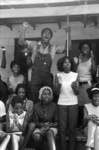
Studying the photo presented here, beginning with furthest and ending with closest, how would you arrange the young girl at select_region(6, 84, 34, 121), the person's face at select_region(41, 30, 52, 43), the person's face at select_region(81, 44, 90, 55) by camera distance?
the person's face at select_region(81, 44, 90, 55), the person's face at select_region(41, 30, 52, 43), the young girl at select_region(6, 84, 34, 121)

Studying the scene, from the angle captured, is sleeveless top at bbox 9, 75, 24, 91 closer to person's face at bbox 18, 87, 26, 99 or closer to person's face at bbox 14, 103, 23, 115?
person's face at bbox 18, 87, 26, 99

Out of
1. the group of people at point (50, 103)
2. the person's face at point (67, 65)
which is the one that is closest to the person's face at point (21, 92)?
the group of people at point (50, 103)

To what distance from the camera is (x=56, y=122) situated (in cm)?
536

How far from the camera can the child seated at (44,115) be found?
520 cm

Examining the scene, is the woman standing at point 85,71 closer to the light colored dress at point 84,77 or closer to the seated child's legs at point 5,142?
the light colored dress at point 84,77

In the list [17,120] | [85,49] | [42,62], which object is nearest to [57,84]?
[42,62]

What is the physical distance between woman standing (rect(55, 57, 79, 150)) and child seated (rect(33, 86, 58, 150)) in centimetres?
18

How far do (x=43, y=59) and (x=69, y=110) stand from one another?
1181 millimetres

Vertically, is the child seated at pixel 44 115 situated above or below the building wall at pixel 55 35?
below

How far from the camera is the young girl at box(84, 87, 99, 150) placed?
483 cm

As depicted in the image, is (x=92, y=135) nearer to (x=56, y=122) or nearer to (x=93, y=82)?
(x=56, y=122)

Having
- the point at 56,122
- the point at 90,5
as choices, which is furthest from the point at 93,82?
the point at 90,5

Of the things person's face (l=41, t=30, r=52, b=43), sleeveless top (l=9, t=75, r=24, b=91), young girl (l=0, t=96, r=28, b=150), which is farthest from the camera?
sleeveless top (l=9, t=75, r=24, b=91)

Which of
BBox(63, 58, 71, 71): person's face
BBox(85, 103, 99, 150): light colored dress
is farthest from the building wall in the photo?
BBox(85, 103, 99, 150): light colored dress
